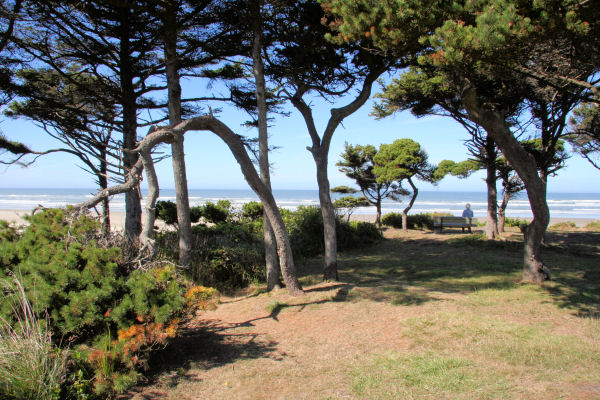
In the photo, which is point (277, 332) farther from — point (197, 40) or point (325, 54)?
point (197, 40)

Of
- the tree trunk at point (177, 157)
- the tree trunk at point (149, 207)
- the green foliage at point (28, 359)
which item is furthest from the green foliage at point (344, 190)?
the green foliage at point (28, 359)

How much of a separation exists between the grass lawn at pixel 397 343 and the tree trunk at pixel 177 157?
1534 millimetres

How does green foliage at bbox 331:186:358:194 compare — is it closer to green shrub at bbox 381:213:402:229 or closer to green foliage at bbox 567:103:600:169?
green shrub at bbox 381:213:402:229

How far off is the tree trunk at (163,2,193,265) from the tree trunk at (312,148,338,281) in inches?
105

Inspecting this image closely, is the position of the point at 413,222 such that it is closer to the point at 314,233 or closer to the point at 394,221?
the point at 394,221

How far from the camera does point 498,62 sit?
4.57m

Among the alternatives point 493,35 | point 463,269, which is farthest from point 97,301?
point 463,269

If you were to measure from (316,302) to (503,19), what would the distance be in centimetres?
440

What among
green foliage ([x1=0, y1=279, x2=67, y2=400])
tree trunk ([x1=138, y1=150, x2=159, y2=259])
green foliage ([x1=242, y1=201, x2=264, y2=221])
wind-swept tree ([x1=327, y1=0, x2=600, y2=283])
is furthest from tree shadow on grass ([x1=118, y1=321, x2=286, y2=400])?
green foliage ([x1=242, y1=201, x2=264, y2=221])

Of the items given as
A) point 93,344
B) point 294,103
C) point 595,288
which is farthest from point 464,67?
point 93,344

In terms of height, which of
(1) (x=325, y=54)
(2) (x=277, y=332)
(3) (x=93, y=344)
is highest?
(1) (x=325, y=54)

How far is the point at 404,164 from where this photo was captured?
15.6 m

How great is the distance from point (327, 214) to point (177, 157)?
10.7 ft

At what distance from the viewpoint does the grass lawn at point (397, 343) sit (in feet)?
10.8
